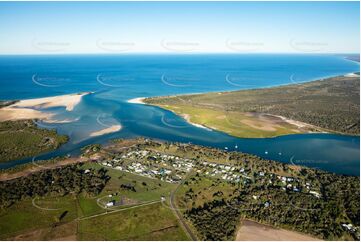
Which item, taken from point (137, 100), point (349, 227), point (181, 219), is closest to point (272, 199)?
point (349, 227)

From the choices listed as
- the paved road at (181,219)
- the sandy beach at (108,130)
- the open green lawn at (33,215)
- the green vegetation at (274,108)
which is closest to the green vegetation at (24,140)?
the sandy beach at (108,130)

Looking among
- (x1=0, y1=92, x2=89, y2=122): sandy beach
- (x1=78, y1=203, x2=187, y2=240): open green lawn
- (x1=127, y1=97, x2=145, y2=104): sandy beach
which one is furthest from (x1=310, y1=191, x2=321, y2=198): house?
(x1=127, y1=97, x2=145, y2=104): sandy beach

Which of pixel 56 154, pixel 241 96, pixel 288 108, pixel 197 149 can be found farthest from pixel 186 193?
pixel 241 96

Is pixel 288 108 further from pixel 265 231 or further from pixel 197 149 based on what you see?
pixel 265 231

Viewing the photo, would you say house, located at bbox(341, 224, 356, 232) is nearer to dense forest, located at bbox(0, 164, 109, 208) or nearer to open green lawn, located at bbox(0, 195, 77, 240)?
dense forest, located at bbox(0, 164, 109, 208)

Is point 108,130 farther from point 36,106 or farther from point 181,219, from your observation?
point 181,219
